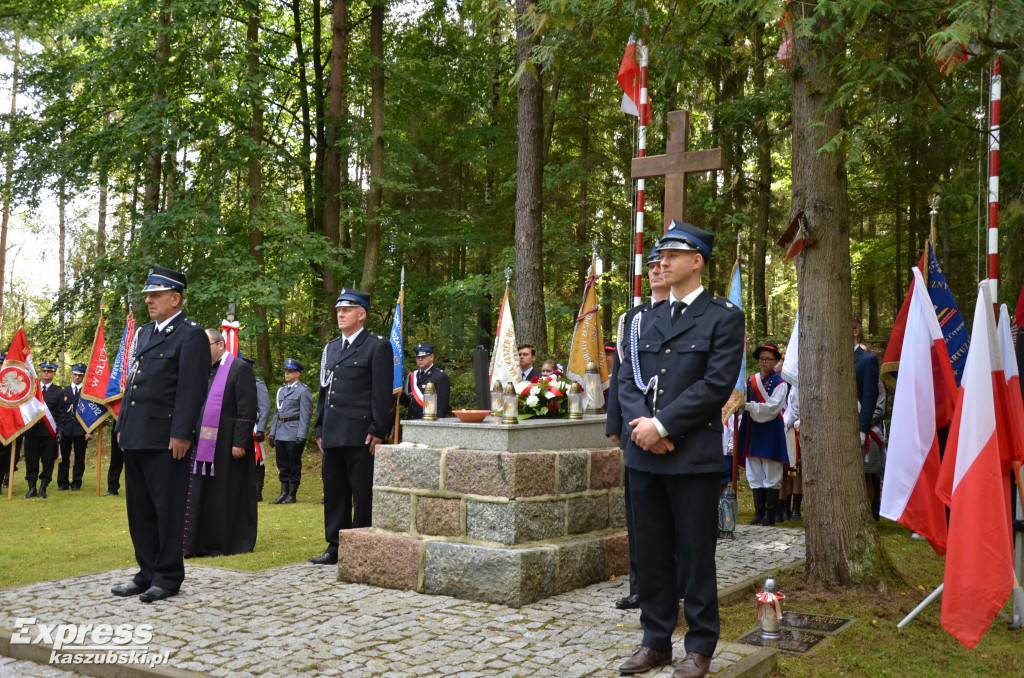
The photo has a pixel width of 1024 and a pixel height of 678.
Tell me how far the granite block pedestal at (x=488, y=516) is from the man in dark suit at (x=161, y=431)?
1245 mm

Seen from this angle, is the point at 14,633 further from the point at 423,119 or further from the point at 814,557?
the point at 423,119

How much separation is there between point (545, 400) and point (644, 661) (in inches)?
119

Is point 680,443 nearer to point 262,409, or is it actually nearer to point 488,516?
point 488,516

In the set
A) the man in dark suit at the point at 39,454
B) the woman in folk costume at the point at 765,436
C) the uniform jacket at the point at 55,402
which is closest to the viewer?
the woman in folk costume at the point at 765,436

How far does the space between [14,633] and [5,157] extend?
16826 millimetres

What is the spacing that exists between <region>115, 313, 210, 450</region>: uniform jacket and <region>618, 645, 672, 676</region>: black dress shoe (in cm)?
339

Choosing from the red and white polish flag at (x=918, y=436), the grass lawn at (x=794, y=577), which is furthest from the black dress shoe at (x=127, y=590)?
the red and white polish flag at (x=918, y=436)

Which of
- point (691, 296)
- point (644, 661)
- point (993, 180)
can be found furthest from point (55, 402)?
point (993, 180)

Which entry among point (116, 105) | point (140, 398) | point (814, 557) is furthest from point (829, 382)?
point (116, 105)

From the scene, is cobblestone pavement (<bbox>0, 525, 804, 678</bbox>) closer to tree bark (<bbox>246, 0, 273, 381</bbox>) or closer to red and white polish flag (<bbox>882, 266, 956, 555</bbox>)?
red and white polish flag (<bbox>882, 266, 956, 555</bbox>)

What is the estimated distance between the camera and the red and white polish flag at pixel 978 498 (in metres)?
4.36

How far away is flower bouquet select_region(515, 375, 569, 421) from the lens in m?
6.93

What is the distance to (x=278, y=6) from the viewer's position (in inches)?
859

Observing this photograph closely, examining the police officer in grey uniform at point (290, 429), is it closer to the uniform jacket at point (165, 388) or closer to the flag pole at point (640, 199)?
the uniform jacket at point (165, 388)
